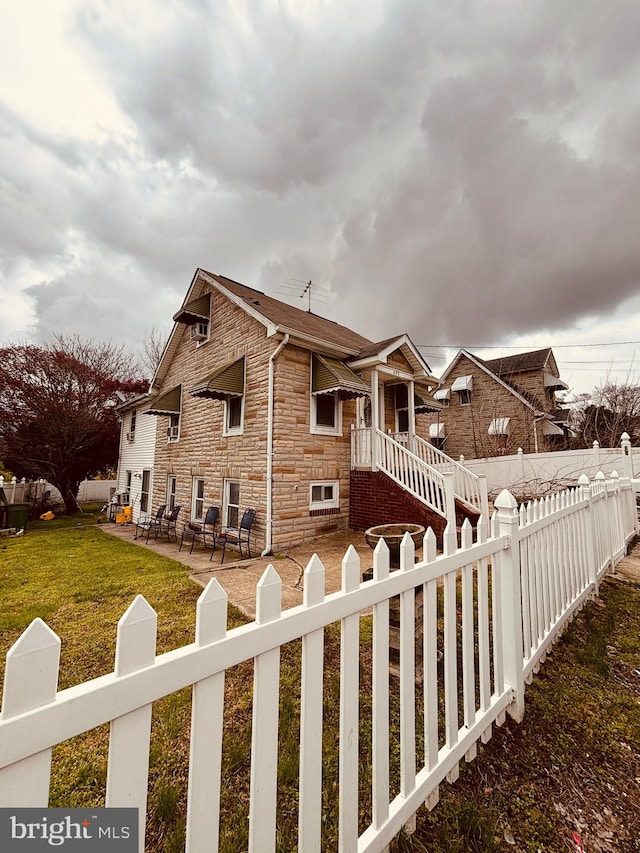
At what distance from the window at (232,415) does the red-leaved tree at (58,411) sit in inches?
435

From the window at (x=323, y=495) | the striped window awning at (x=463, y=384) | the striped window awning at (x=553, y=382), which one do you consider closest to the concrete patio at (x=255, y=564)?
the window at (x=323, y=495)

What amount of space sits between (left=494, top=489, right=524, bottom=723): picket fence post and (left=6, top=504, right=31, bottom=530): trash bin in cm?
1632

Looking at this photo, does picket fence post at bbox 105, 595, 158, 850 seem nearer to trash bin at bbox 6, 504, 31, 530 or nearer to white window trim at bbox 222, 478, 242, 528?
white window trim at bbox 222, 478, 242, 528

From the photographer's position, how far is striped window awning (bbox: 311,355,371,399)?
8562 mm

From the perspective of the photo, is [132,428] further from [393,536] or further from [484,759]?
[484,759]

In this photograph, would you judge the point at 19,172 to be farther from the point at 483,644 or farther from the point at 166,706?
the point at 483,644

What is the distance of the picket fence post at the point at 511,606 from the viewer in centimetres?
246

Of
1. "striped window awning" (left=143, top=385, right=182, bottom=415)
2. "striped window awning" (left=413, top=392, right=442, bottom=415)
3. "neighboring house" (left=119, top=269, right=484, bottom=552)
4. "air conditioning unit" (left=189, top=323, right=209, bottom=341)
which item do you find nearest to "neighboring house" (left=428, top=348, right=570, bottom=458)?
"striped window awning" (left=413, top=392, right=442, bottom=415)

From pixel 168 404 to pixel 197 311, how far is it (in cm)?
346

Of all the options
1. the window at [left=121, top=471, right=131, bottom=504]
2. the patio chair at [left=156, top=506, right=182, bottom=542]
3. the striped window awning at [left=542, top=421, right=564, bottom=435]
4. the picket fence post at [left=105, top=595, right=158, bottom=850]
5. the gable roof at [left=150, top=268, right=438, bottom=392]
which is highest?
the gable roof at [left=150, top=268, right=438, bottom=392]

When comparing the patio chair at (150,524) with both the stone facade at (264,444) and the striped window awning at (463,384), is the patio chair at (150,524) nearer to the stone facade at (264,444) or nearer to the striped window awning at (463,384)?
the stone facade at (264,444)

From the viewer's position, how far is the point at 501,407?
20.7m

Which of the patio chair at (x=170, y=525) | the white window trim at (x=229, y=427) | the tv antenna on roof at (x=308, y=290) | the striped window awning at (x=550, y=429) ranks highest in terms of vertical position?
the tv antenna on roof at (x=308, y=290)

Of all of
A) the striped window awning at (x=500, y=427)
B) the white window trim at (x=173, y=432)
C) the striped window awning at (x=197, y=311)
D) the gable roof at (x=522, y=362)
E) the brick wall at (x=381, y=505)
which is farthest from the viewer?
the gable roof at (x=522, y=362)
